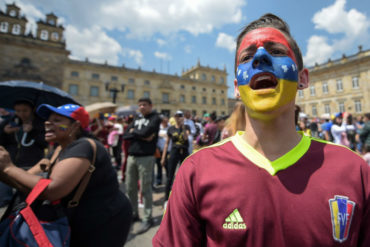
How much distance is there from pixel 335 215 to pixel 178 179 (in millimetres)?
707

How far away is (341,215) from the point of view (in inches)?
31.5

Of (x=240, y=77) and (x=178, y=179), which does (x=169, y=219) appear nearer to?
(x=178, y=179)

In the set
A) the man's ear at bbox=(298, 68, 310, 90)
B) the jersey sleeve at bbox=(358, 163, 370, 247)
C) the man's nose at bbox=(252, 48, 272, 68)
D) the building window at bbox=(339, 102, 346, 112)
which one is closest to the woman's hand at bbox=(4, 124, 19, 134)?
the man's nose at bbox=(252, 48, 272, 68)

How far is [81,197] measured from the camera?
1.70m

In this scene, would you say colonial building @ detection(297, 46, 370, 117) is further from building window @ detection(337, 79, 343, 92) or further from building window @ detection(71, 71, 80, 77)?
building window @ detection(71, 71, 80, 77)

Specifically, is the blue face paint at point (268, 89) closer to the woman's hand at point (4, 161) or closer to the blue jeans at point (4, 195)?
the woman's hand at point (4, 161)

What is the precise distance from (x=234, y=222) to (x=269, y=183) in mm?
237

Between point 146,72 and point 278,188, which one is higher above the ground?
point 146,72

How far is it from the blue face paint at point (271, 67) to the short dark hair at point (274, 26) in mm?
203

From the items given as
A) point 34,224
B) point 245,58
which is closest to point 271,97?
point 245,58

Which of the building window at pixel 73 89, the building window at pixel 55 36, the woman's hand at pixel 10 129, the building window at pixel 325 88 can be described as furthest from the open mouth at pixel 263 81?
the building window at pixel 55 36

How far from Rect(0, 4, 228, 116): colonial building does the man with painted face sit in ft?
80.2

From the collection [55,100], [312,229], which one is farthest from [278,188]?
[55,100]

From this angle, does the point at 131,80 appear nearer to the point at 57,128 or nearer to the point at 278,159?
the point at 57,128
